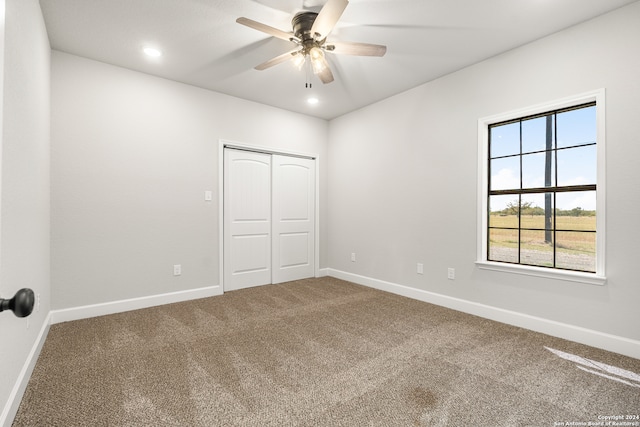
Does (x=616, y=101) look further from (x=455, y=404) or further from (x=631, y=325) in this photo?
(x=455, y=404)

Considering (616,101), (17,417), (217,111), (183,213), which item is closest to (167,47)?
(217,111)

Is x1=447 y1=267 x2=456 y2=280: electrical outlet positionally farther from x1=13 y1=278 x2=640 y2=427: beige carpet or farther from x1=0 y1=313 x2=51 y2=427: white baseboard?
x1=0 y1=313 x2=51 y2=427: white baseboard

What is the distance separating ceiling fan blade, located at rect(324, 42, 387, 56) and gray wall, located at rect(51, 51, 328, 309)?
6.96 feet

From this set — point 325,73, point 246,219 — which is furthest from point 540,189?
point 246,219

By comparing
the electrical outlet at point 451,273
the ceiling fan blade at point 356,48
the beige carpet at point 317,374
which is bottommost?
the beige carpet at point 317,374

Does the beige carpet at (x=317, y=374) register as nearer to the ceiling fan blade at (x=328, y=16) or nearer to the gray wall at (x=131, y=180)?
the gray wall at (x=131, y=180)

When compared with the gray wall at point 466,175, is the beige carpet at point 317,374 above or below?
below

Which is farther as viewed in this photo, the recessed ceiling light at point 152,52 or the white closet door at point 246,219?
the white closet door at point 246,219

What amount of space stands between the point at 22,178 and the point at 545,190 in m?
4.04

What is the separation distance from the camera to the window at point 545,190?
2564mm

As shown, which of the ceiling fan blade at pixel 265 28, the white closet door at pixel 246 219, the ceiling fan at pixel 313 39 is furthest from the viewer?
the white closet door at pixel 246 219

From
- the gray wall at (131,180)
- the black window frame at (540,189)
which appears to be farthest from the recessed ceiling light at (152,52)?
the black window frame at (540,189)

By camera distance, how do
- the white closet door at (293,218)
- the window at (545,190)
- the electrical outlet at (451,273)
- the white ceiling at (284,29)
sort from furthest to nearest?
the white closet door at (293,218)
the electrical outlet at (451,273)
the window at (545,190)
the white ceiling at (284,29)

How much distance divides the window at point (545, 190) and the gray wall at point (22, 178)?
143 inches
